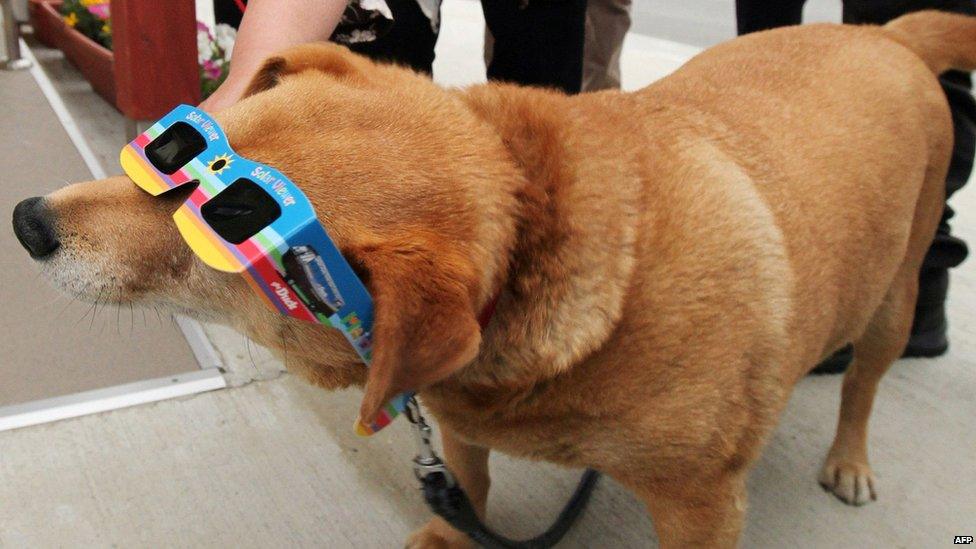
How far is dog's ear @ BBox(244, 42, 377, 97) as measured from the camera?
119cm

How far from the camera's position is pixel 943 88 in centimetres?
216

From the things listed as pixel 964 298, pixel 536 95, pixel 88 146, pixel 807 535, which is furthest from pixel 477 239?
pixel 88 146

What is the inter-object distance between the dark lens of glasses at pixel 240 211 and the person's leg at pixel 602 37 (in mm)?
2491

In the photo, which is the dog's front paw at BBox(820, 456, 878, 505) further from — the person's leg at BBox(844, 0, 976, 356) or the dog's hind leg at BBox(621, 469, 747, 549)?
the dog's hind leg at BBox(621, 469, 747, 549)

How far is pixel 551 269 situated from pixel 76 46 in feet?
13.0

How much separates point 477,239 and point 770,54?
932mm

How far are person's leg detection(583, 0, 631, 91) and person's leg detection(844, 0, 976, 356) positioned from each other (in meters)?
1.19

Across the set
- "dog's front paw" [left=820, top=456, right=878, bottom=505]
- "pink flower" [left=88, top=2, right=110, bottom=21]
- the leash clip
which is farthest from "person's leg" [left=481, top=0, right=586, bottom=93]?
"pink flower" [left=88, top=2, right=110, bottom=21]

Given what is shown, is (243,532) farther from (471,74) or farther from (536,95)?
(471,74)

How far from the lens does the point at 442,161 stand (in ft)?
3.42

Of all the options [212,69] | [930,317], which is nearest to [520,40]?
[930,317]

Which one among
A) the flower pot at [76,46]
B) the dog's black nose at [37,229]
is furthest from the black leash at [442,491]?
the flower pot at [76,46]

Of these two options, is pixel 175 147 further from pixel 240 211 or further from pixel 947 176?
pixel 947 176

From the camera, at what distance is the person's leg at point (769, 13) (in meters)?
2.40
